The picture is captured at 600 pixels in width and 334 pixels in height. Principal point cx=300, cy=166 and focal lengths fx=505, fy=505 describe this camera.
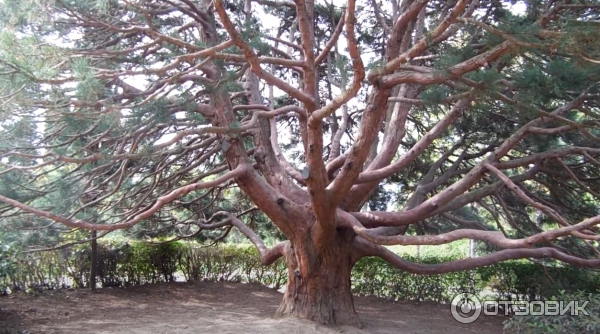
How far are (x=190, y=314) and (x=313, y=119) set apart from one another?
4592 millimetres

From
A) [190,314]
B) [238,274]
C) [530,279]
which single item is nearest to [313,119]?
[190,314]

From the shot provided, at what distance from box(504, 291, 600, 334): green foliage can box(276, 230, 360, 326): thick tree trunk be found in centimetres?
237

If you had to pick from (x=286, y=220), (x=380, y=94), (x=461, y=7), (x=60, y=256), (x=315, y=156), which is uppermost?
(x=461, y=7)

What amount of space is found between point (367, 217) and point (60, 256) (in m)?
6.34

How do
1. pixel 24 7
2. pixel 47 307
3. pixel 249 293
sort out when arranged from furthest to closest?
pixel 249 293, pixel 47 307, pixel 24 7

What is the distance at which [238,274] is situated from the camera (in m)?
11.4

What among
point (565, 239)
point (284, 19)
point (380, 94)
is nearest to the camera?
point (380, 94)

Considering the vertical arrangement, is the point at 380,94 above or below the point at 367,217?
above

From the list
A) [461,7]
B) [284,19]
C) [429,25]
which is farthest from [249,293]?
[461,7]

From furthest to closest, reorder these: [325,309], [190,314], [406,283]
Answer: [406,283] → [190,314] → [325,309]

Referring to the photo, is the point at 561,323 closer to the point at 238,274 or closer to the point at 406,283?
the point at 406,283

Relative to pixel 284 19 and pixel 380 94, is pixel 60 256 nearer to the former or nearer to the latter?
pixel 284 19

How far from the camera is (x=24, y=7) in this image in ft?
15.8

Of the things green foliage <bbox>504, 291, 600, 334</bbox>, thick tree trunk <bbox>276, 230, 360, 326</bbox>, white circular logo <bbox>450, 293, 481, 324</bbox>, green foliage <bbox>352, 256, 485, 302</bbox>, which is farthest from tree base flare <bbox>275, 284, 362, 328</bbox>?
green foliage <bbox>352, 256, 485, 302</bbox>
